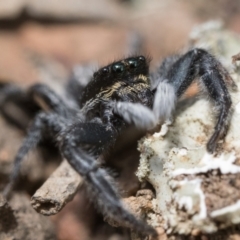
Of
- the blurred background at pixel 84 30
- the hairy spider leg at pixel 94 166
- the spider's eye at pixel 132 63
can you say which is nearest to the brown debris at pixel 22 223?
the hairy spider leg at pixel 94 166

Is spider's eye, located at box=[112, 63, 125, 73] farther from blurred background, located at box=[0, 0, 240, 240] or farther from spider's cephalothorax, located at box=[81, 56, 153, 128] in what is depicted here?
blurred background, located at box=[0, 0, 240, 240]

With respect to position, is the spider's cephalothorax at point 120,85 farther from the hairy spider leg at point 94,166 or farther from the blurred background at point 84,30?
the blurred background at point 84,30

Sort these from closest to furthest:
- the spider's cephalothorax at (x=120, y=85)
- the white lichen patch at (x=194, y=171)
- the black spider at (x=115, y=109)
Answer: the white lichen patch at (x=194, y=171), the black spider at (x=115, y=109), the spider's cephalothorax at (x=120, y=85)

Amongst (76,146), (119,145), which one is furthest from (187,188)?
(119,145)

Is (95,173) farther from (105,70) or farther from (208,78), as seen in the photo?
(208,78)

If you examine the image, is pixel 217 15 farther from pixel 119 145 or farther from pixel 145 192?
pixel 145 192

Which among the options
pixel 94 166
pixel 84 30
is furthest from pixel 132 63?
pixel 84 30

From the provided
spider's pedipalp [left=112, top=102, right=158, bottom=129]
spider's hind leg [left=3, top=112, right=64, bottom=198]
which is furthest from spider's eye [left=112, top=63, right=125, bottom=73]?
spider's hind leg [left=3, top=112, right=64, bottom=198]
